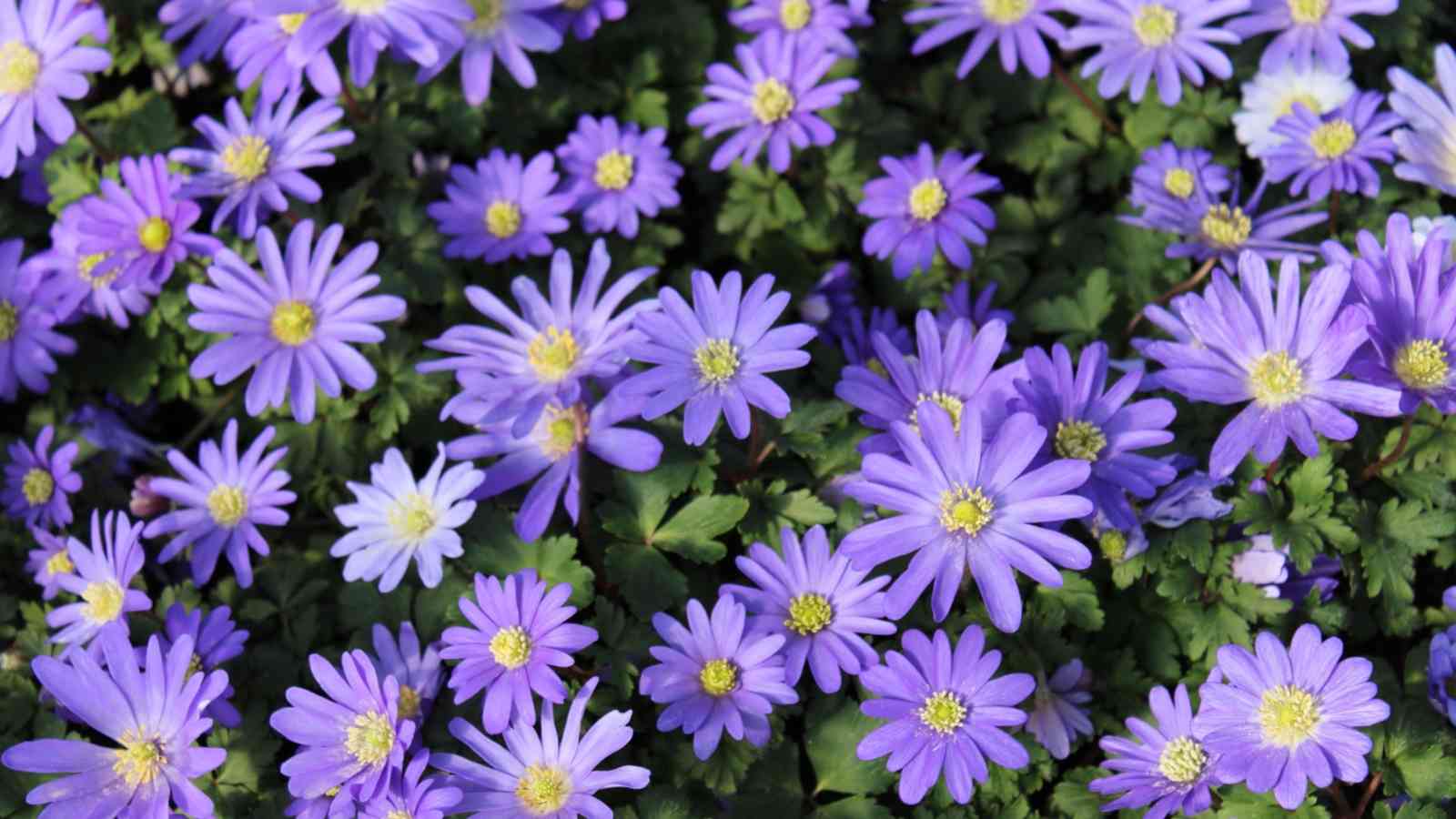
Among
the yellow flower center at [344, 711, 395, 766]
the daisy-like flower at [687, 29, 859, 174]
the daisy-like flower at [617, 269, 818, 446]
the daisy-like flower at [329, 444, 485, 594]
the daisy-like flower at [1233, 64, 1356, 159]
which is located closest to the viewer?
the yellow flower center at [344, 711, 395, 766]

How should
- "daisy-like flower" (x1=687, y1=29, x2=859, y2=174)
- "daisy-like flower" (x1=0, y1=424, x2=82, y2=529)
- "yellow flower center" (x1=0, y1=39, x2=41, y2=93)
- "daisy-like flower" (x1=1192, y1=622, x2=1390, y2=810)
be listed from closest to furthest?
"daisy-like flower" (x1=1192, y1=622, x2=1390, y2=810)
"daisy-like flower" (x1=0, y1=424, x2=82, y2=529)
"yellow flower center" (x1=0, y1=39, x2=41, y2=93)
"daisy-like flower" (x1=687, y1=29, x2=859, y2=174)

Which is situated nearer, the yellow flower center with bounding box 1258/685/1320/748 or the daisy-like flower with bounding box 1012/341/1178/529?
the yellow flower center with bounding box 1258/685/1320/748

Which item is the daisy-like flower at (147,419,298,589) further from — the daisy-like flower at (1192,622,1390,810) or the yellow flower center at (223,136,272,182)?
the daisy-like flower at (1192,622,1390,810)

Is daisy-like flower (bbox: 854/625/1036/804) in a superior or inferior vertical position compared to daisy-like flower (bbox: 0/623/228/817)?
inferior

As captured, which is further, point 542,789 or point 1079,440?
point 1079,440

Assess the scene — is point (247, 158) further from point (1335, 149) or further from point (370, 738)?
point (1335, 149)

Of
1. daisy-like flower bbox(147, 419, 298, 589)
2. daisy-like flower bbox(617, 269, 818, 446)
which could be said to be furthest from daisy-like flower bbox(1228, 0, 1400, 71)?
daisy-like flower bbox(147, 419, 298, 589)

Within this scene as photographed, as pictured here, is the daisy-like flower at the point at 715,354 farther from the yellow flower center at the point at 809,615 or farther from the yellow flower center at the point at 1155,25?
the yellow flower center at the point at 1155,25

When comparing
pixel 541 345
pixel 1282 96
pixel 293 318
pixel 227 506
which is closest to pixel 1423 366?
pixel 1282 96
